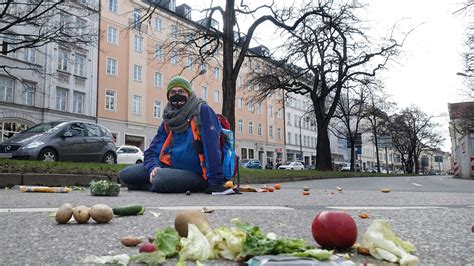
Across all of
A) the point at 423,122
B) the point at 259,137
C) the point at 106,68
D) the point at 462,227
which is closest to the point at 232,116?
the point at 462,227

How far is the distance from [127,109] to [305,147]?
41.4 metres

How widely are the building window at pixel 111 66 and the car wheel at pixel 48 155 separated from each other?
24.2 meters

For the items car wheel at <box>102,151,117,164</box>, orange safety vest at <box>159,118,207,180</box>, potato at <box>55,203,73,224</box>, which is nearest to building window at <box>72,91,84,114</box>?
car wheel at <box>102,151,117,164</box>

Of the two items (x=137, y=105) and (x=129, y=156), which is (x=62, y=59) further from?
(x=129, y=156)

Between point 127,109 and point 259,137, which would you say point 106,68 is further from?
point 259,137

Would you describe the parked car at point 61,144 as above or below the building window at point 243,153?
below

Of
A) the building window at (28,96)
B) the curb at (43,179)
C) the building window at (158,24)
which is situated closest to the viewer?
the curb at (43,179)

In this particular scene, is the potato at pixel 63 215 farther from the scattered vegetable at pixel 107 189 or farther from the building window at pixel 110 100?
the building window at pixel 110 100

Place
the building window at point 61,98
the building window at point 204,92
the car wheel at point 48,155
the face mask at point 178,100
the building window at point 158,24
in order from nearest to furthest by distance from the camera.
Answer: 1. the face mask at point 178,100
2. the car wheel at point 48,155
3. the building window at point 61,98
4. the building window at point 158,24
5. the building window at point 204,92

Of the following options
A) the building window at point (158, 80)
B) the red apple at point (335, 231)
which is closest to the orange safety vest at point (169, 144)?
the red apple at point (335, 231)

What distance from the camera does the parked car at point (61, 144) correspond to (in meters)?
12.2

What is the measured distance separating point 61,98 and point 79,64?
3530 millimetres

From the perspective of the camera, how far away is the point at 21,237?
2.26 metres

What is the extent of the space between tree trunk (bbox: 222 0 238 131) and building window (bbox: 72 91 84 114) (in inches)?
785
